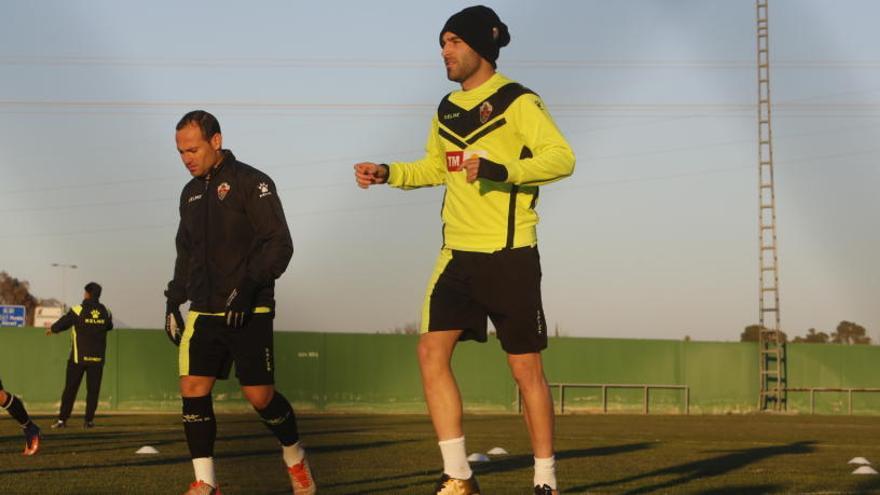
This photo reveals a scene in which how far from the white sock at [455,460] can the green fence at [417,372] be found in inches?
1013

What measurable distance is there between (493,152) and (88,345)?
1375cm

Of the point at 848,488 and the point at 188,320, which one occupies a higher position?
the point at 188,320

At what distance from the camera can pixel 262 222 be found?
25.5ft

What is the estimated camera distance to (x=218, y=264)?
7.80m

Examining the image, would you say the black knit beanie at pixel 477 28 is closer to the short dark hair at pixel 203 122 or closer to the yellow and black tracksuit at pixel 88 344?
the short dark hair at pixel 203 122

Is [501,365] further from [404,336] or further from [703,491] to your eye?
[703,491]

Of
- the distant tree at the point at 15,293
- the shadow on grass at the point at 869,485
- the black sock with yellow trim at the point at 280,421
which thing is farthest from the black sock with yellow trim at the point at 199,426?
the distant tree at the point at 15,293

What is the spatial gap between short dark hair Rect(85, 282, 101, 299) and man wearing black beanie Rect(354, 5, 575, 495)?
13.1 metres

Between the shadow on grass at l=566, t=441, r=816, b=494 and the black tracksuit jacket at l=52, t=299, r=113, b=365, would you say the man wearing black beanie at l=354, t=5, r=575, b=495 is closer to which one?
the shadow on grass at l=566, t=441, r=816, b=494

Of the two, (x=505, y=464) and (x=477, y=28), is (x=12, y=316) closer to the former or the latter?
(x=505, y=464)

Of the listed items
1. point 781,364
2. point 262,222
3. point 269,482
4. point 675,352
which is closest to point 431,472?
point 269,482

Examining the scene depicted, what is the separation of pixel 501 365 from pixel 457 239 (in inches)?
1115

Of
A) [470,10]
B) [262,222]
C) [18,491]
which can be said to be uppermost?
[470,10]

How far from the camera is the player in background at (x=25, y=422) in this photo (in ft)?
42.2
